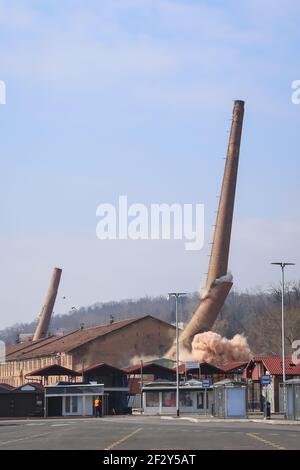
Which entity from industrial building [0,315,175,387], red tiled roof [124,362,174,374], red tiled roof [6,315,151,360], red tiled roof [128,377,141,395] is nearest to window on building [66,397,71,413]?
red tiled roof [124,362,174,374]

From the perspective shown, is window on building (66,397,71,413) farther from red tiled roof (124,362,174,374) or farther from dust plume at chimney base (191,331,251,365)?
dust plume at chimney base (191,331,251,365)

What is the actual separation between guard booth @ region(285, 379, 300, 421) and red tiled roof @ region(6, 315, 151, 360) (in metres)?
54.9

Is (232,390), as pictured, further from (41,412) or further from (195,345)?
(195,345)

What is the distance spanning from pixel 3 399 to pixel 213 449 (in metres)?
59.9

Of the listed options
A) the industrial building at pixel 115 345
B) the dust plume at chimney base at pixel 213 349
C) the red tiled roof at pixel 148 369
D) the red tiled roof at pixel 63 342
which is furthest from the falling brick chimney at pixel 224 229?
the red tiled roof at pixel 63 342

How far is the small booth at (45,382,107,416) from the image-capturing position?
86.2 meters

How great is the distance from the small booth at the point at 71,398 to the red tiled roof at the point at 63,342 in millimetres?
29423

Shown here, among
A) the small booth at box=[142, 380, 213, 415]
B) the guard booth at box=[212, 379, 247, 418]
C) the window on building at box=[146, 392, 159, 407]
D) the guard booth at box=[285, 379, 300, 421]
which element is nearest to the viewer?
the guard booth at box=[285, 379, 300, 421]

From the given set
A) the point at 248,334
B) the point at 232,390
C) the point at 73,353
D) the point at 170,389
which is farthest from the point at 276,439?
the point at 248,334

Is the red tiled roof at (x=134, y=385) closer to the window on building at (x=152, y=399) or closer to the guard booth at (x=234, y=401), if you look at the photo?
the window on building at (x=152, y=399)

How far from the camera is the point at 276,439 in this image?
36656mm

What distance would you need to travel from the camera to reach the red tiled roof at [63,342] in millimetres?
120062

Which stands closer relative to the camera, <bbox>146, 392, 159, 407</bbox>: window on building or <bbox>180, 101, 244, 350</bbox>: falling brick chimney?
→ <bbox>146, 392, 159, 407</bbox>: window on building
